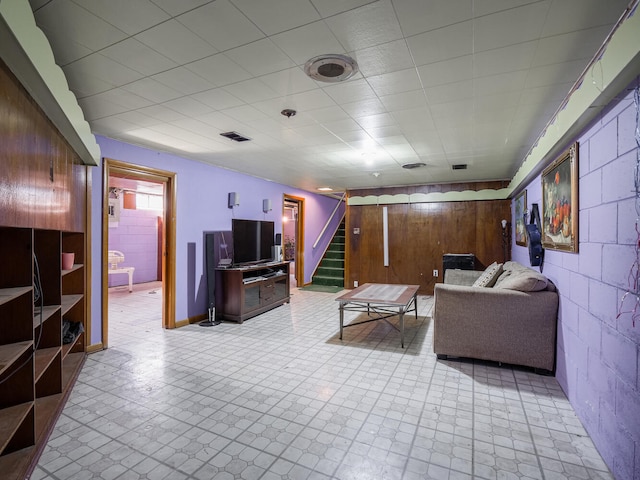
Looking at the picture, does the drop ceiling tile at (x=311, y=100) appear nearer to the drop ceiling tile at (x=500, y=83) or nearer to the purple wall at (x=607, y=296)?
the drop ceiling tile at (x=500, y=83)

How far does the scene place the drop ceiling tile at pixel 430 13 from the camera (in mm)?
1611

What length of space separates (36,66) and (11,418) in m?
1.74

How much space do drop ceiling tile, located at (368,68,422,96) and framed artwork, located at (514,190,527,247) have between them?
322 cm

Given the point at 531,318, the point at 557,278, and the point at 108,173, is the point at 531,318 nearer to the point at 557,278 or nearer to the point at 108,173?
the point at 557,278

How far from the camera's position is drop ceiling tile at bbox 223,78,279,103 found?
247 centimetres

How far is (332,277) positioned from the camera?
8.23 m

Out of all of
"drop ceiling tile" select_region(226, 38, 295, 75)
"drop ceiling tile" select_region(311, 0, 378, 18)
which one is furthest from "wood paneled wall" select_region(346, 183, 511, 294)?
"drop ceiling tile" select_region(311, 0, 378, 18)

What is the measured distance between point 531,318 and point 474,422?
1236 mm

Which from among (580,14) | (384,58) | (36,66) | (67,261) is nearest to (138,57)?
(36,66)

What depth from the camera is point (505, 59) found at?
2121 millimetres

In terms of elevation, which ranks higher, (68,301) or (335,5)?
(335,5)

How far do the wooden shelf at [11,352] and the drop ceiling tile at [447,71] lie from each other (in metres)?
2.77

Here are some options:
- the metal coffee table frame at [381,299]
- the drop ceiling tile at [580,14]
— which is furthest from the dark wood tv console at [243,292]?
the drop ceiling tile at [580,14]

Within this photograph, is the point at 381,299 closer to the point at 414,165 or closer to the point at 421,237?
the point at 414,165
